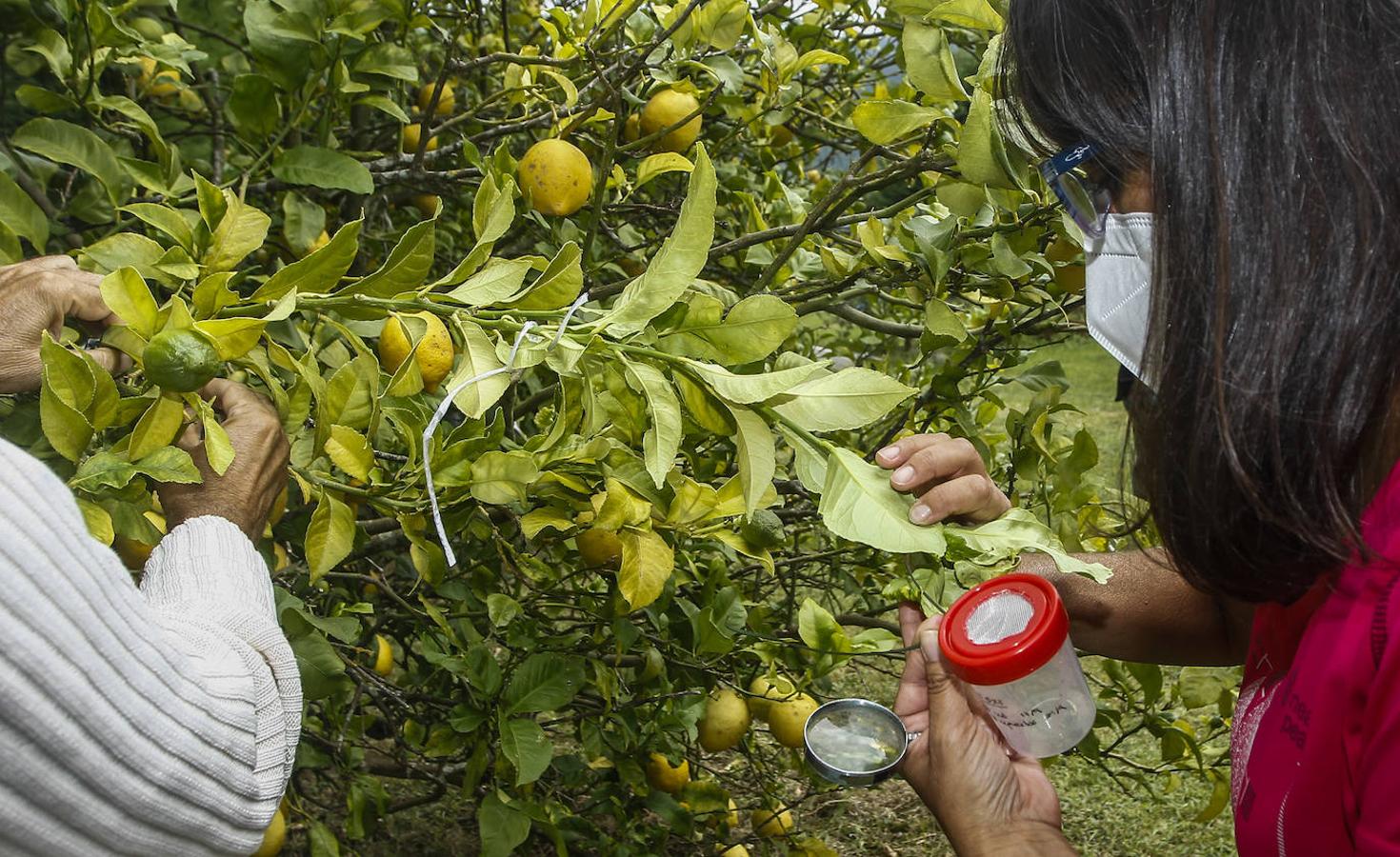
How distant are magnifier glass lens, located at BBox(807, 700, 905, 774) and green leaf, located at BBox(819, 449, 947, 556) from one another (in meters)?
0.37

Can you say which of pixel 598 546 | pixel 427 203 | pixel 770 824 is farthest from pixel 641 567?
pixel 427 203

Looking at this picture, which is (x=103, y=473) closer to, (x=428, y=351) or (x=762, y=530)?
(x=428, y=351)

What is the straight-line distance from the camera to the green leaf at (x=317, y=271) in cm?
103

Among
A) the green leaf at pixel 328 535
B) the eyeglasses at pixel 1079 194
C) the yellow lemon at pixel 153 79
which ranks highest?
the eyeglasses at pixel 1079 194

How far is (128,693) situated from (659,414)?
0.44 m

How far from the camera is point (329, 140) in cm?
→ 167

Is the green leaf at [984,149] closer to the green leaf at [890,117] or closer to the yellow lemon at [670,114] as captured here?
the green leaf at [890,117]

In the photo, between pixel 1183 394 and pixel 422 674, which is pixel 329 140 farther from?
pixel 1183 394

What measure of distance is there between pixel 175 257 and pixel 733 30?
0.77m

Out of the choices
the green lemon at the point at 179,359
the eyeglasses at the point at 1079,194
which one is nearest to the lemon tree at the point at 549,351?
the green lemon at the point at 179,359

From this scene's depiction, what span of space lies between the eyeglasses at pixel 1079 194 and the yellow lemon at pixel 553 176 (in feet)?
2.05

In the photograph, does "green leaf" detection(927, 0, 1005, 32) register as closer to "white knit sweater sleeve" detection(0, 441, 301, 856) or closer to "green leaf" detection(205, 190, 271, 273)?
"green leaf" detection(205, 190, 271, 273)

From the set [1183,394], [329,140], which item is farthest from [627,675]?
[1183,394]

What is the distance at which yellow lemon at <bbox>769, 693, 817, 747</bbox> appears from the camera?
178 cm
